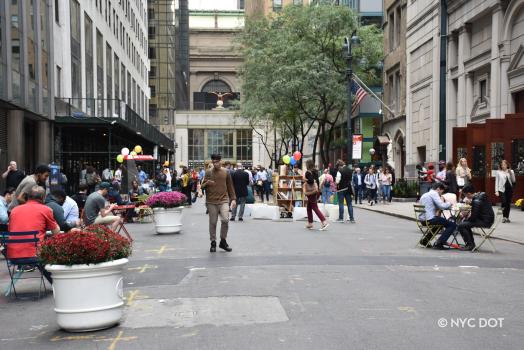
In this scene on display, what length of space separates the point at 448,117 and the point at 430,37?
485 cm

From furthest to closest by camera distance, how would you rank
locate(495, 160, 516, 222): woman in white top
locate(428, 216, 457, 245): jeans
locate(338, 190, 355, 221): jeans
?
locate(338, 190, 355, 221): jeans
locate(495, 160, 516, 222): woman in white top
locate(428, 216, 457, 245): jeans

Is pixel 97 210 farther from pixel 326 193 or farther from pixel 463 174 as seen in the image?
pixel 326 193

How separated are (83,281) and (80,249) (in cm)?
32

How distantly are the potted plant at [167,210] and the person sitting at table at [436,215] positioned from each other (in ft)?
20.3

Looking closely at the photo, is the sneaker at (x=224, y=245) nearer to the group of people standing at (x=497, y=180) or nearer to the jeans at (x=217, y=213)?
the jeans at (x=217, y=213)

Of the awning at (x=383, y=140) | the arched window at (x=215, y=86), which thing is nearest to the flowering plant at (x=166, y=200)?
the awning at (x=383, y=140)

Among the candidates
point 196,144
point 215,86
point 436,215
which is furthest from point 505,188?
point 215,86

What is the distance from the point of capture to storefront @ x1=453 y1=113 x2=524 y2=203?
23.3m

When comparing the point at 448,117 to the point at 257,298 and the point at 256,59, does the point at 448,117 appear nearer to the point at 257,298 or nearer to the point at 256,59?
the point at 256,59

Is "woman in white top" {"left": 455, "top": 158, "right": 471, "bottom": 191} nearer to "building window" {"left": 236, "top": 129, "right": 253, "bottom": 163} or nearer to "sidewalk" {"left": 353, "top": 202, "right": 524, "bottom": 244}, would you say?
"sidewalk" {"left": 353, "top": 202, "right": 524, "bottom": 244}

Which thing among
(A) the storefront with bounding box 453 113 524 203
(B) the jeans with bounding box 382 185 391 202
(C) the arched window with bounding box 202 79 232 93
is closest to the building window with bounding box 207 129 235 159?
(C) the arched window with bounding box 202 79 232 93

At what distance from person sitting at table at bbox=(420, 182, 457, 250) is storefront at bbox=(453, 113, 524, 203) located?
28.8 feet

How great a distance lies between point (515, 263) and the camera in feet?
37.2

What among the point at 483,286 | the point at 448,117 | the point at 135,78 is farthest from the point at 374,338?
the point at 135,78
